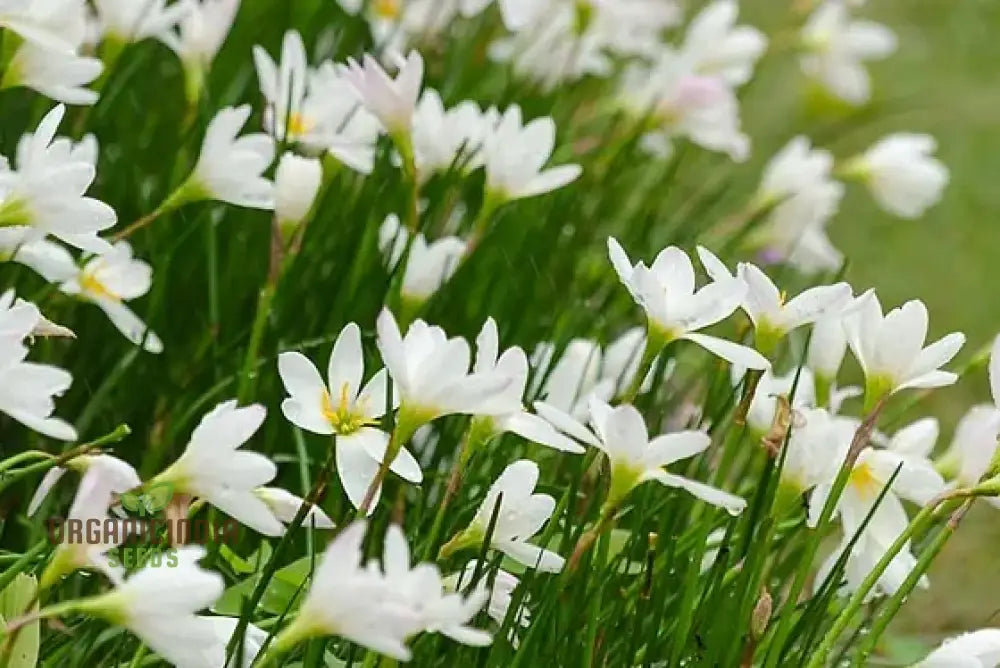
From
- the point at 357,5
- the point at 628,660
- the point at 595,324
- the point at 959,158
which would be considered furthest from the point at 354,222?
the point at 959,158

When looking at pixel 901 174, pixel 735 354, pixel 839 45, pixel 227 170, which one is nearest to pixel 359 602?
pixel 735 354

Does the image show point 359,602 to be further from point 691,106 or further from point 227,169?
point 691,106

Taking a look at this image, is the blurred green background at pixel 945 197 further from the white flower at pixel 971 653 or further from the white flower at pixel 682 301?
the white flower at pixel 682 301

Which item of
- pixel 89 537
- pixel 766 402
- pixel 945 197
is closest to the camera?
pixel 89 537

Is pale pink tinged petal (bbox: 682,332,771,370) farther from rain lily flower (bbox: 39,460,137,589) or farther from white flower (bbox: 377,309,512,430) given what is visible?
rain lily flower (bbox: 39,460,137,589)

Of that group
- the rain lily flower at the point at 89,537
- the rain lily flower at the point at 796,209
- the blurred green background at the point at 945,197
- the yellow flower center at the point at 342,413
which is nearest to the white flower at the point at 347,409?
the yellow flower center at the point at 342,413
